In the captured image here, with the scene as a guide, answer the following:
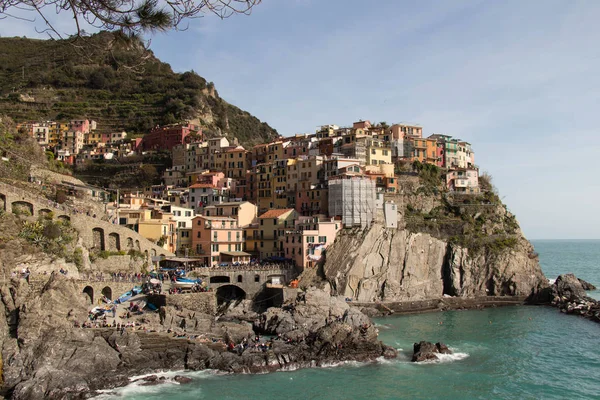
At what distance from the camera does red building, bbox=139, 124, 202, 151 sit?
90.5 m

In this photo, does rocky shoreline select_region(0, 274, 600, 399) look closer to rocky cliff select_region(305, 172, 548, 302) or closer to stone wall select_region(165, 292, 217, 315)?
stone wall select_region(165, 292, 217, 315)

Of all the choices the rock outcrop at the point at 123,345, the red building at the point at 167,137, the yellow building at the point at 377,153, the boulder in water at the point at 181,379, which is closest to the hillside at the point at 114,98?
the red building at the point at 167,137

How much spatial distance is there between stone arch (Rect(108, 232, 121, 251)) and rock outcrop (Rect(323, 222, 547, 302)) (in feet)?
65.7

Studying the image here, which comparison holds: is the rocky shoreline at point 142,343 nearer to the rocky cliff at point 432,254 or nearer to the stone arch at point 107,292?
the stone arch at point 107,292

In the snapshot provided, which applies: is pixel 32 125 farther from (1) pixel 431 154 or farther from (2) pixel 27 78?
(1) pixel 431 154

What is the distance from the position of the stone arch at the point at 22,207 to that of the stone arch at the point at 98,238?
220 inches

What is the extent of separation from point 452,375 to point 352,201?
2894 cm

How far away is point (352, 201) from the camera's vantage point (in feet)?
199

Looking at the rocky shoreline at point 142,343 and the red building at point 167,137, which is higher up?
the red building at point 167,137

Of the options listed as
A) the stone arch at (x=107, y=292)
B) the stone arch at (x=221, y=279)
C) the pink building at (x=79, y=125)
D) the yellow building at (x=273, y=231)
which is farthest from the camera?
the pink building at (x=79, y=125)

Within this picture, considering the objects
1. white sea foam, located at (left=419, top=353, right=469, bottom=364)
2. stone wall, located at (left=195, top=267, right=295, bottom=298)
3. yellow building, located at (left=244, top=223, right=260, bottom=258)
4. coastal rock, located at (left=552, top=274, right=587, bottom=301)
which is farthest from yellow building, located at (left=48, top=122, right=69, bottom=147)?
coastal rock, located at (left=552, top=274, right=587, bottom=301)

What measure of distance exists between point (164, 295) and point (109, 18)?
35.2 metres

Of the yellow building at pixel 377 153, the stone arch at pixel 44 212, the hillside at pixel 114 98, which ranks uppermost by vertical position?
the hillside at pixel 114 98

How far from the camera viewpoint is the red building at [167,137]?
90.5 m
